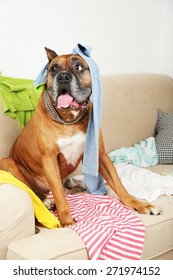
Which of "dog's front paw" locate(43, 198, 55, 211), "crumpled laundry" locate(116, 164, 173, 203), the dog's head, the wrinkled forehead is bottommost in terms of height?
"crumpled laundry" locate(116, 164, 173, 203)

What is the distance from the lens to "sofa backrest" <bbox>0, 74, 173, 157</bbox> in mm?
2904

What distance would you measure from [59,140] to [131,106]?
1.04 metres

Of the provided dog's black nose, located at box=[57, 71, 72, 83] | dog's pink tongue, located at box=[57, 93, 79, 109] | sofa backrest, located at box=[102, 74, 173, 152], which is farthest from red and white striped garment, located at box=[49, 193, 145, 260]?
sofa backrest, located at box=[102, 74, 173, 152]

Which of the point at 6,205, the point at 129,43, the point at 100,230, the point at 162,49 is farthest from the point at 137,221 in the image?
the point at 162,49

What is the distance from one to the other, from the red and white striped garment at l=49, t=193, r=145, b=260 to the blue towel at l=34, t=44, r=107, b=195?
7.5 inches

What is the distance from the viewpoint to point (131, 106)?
3039 mm

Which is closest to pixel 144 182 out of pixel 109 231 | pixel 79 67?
pixel 109 231

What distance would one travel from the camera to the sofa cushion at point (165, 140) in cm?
296

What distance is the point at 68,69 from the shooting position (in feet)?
6.54

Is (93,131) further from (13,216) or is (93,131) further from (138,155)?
(138,155)

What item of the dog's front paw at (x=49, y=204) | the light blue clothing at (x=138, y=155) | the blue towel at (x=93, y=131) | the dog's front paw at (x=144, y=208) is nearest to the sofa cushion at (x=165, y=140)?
the light blue clothing at (x=138, y=155)

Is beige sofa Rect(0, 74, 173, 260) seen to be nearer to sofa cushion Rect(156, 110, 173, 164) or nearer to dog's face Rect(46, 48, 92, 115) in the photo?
sofa cushion Rect(156, 110, 173, 164)

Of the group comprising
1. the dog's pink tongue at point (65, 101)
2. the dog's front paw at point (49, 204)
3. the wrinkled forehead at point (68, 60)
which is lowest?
the dog's front paw at point (49, 204)

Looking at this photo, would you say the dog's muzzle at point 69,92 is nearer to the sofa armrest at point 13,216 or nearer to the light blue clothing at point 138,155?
the sofa armrest at point 13,216
